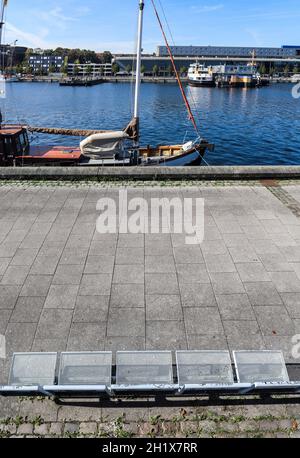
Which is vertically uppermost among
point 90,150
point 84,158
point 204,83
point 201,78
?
point 201,78

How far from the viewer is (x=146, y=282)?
7.87 metres

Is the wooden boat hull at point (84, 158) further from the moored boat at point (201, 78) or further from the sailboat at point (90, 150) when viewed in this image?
the moored boat at point (201, 78)

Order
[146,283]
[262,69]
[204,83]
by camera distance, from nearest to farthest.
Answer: [146,283] → [204,83] → [262,69]

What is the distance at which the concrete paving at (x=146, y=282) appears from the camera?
21.0ft

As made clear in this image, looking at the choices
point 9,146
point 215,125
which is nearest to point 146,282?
point 9,146

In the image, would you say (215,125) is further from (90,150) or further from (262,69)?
(262,69)

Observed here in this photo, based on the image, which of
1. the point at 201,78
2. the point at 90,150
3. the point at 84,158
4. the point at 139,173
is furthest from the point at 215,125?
the point at 201,78

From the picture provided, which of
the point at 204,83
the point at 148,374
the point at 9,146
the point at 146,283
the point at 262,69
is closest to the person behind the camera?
the point at 148,374

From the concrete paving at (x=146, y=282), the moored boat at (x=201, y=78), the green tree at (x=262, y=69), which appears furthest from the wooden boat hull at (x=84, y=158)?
the green tree at (x=262, y=69)

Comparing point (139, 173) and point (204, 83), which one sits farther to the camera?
point (204, 83)

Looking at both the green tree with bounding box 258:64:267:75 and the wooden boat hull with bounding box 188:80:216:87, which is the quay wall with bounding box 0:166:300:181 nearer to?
the wooden boat hull with bounding box 188:80:216:87

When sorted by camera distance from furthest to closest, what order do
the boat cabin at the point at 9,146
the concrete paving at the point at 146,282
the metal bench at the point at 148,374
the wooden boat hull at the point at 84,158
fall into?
the wooden boat hull at the point at 84,158 < the boat cabin at the point at 9,146 < the concrete paving at the point at 146,282 < the metal bench at the point at 148,374

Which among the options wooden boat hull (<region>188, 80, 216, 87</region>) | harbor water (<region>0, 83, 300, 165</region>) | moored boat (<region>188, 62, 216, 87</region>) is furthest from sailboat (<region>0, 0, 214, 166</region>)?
moored boat (<region>188, 62, 216, 87</region>)

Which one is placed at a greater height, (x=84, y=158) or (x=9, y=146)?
(x=9, y=146)
